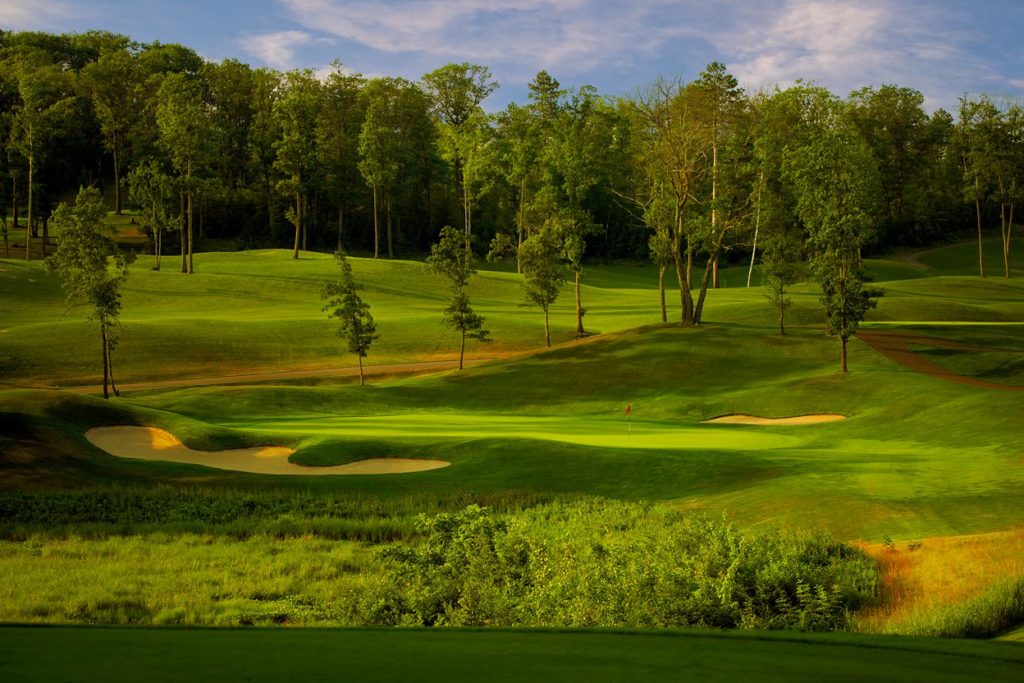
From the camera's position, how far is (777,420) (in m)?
41.5

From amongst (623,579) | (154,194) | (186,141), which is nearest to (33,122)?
(154,194)

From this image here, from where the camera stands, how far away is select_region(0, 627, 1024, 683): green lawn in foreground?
5.95 metres

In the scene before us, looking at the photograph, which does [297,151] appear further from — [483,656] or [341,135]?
[483,656]

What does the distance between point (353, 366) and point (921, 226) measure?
308 feet

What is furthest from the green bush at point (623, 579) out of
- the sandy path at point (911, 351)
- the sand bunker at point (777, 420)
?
the sandy path at point (911, 351)

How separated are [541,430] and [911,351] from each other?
26.5 m

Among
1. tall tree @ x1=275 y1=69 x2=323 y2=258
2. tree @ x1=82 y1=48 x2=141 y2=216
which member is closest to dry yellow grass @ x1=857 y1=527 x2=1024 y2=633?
tall tree @ x1=275 y1=69 x2=323 y2=258

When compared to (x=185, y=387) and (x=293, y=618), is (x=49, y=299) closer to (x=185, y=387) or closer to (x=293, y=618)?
(x=185, y=387)

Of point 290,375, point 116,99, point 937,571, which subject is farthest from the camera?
point 116,99

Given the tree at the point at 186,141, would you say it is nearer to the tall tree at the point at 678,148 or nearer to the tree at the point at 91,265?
the tree at the point at 91,265

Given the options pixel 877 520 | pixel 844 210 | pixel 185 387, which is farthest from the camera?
pixel 185 387

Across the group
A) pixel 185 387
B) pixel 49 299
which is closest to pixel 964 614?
pixel 185 387

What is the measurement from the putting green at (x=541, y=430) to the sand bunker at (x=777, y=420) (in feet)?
8.72

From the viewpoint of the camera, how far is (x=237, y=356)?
198 ft
